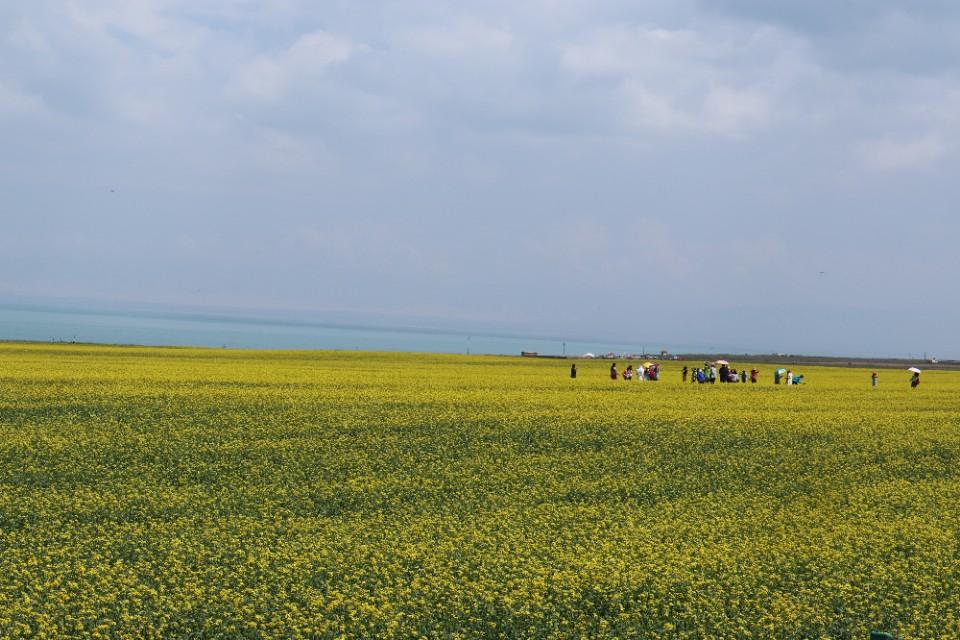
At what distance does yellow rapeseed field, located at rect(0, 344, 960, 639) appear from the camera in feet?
40.2

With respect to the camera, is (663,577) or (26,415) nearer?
(663,577)

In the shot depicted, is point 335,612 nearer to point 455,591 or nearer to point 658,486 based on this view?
point 455,591

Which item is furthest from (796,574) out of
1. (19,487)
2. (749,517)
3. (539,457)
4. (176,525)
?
(19,487)

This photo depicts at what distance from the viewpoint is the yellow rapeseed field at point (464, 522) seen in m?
12.2

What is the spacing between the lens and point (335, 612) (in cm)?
1227

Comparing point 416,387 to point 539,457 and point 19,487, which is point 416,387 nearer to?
point 539,457

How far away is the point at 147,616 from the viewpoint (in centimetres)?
1184

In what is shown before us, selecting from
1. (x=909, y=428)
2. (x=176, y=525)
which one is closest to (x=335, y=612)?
(x=176, y=525)

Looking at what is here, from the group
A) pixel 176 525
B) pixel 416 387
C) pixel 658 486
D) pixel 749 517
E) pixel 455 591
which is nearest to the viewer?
pixel 455 591

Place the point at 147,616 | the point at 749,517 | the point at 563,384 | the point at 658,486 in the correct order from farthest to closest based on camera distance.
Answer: the point at 563,384, the point at 658,486, the point at 749,517, the point at 147,616

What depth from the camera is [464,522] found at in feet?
55.8

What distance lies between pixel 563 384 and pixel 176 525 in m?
35.0

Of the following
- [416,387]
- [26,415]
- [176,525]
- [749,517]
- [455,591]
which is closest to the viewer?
[455,591]

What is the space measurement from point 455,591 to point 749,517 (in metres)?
8.51
